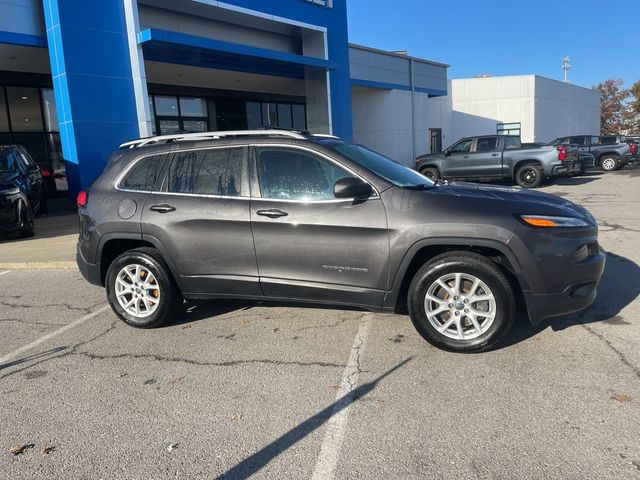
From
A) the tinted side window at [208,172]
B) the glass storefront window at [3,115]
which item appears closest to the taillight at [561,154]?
the tinted side window at [208,172]

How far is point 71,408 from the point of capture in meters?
3.42

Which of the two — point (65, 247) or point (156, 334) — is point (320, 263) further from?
point (65, 247)

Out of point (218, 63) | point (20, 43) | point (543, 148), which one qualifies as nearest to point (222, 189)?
point (20, 43)

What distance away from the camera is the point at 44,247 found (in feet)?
29.9

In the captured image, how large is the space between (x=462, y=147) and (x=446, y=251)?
13901 millimetres

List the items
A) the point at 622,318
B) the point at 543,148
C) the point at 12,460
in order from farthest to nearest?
the point at 543,148 < the point at 622,318 < the point at 12,460

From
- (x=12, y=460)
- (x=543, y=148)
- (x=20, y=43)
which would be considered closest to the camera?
(x=12, y=460)

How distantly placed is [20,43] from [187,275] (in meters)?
10.5

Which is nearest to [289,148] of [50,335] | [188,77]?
[50,335]

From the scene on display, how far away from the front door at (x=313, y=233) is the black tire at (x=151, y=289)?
40.2 inches

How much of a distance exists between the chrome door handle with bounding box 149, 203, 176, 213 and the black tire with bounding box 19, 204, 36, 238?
674cm

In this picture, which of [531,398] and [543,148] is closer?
[531,398]

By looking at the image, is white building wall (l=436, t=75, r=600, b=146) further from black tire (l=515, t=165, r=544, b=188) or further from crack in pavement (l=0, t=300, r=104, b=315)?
crack in pavement (l=0, t=300, r=104, b=315)

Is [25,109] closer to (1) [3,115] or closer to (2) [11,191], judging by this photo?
(1) [3,115]
